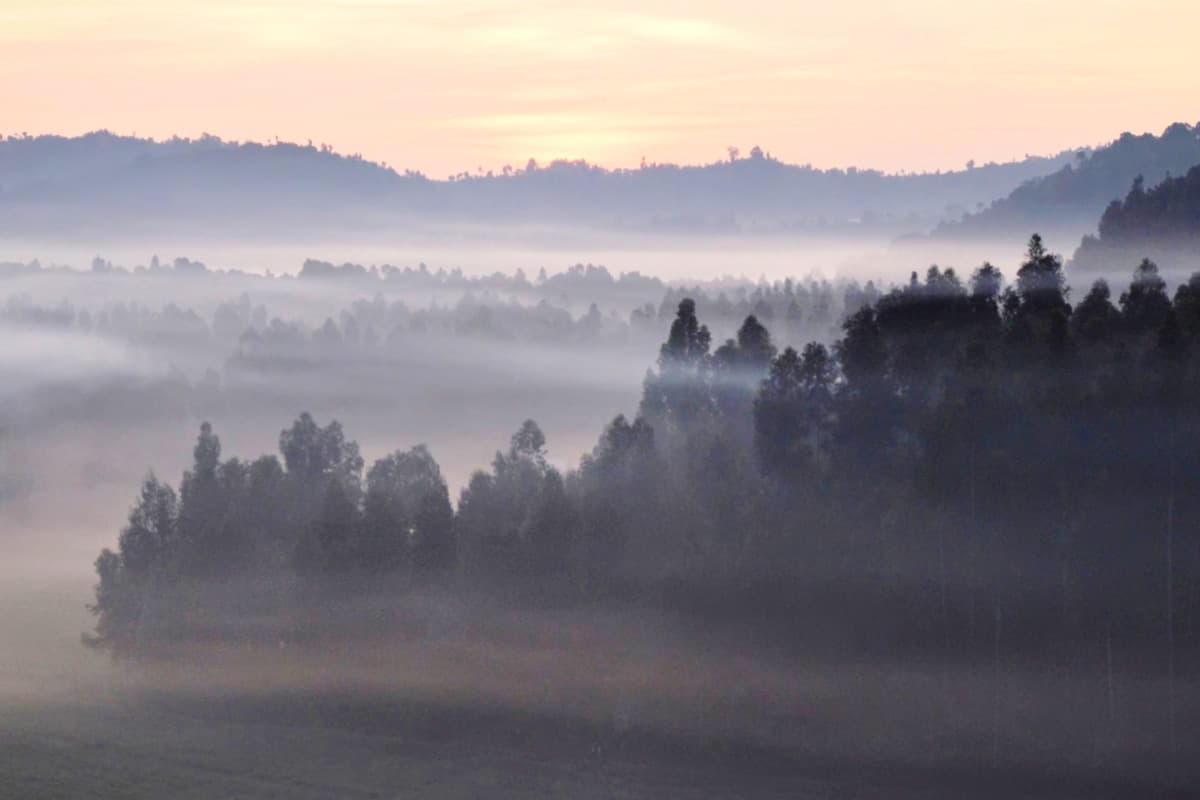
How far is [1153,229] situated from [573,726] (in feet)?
178

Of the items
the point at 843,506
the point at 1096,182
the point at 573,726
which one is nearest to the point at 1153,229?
the point at 843,506

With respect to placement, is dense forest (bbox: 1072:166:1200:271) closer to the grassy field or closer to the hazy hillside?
the grassy field

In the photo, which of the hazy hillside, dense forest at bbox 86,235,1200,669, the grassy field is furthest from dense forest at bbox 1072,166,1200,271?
the hazy hillside

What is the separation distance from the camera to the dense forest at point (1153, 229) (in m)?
88.1

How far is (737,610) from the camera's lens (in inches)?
2176

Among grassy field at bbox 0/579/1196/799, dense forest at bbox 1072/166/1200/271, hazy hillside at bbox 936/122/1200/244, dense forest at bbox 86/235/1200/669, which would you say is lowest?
grassy field at bbox 0/579/1196/799

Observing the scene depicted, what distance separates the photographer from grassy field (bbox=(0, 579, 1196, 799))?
47719mm

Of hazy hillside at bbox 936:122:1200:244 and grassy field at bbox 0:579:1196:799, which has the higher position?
hazy hillside at bbox 936:122:1200:244

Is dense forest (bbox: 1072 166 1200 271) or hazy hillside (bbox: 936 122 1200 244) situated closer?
dense forest (bbox: 1072 166 1200 271)

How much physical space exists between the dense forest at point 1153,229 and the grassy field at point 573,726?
121ft

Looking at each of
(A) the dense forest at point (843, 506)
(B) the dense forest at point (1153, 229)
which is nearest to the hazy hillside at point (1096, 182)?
(B) the dense forest at point (1153, 229)

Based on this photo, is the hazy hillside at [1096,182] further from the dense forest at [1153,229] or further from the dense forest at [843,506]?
the dense forest at [843,506]

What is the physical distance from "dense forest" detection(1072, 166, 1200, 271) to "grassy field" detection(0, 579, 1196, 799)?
36975mm

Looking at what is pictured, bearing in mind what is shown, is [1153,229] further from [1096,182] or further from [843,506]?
[1096,182]
